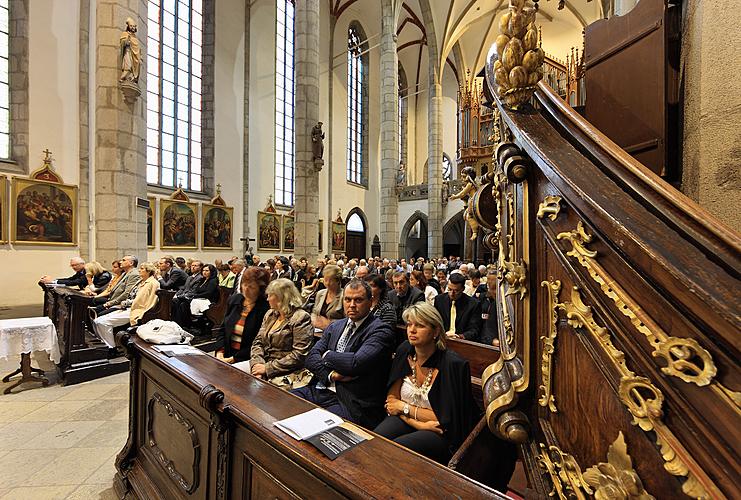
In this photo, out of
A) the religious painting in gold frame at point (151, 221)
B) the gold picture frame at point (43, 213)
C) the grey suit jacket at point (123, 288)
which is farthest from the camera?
the religious painting in gold frame at point (151, 221)

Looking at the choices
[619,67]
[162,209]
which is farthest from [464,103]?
[619,67]

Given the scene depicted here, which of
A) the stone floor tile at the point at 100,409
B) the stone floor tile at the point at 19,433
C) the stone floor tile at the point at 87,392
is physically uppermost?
the stone floor tile at the point at 19,433

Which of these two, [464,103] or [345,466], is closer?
[345,466]

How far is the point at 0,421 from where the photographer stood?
3514 mm

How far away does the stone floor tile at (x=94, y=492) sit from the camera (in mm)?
2502

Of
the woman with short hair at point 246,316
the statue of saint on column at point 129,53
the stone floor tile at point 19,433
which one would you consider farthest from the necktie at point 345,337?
the statue of saint on column at point 129,53

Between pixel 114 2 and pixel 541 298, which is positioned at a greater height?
A: pixel 114 2

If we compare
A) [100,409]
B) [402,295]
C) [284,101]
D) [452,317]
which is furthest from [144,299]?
[284,101]

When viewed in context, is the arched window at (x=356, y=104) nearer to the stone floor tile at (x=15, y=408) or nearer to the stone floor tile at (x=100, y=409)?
the stone floor tile at (x=100, y=409)

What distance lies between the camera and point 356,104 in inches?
774

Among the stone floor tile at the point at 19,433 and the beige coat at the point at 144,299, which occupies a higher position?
the beige coat at the point at 144,299

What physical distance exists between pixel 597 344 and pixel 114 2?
910 centimetres

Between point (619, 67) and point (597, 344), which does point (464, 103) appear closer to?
point (619, 67)

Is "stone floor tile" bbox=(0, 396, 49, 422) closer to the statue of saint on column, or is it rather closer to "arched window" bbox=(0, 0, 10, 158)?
the statue of saint on column
